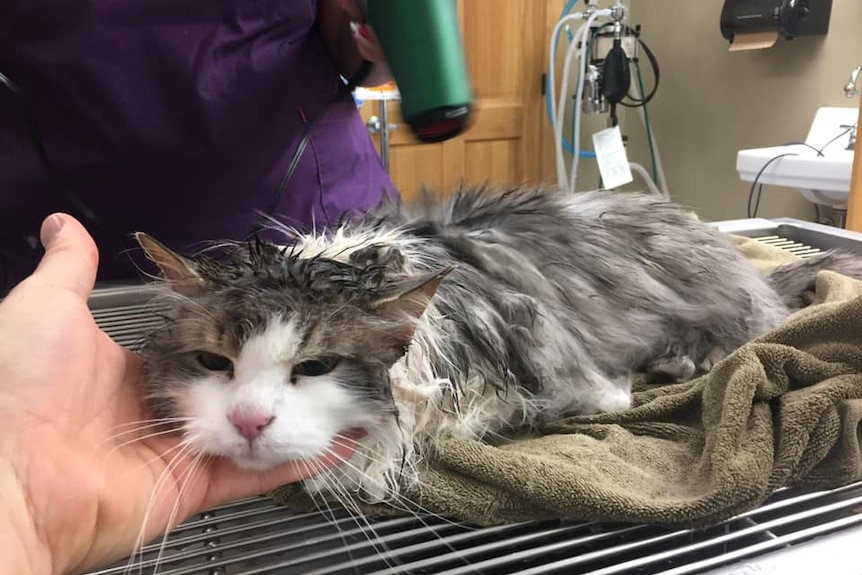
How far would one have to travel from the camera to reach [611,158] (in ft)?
11.5

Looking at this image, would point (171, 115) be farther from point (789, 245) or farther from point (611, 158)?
point (611, 158)

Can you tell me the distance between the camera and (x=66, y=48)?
4.41 ft

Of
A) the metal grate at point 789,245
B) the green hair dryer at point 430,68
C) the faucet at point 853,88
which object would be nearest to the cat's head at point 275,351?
the green hair dryer at point 430,68

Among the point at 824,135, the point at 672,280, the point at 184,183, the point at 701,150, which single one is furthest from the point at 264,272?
the point at 701,150

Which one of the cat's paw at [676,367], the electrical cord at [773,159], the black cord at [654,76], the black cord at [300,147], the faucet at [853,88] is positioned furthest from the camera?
the black cord at [654,76]

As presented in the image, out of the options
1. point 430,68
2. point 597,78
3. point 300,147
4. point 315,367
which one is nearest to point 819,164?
point 597,78

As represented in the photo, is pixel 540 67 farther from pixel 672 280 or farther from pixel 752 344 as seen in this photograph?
pixel 752 344

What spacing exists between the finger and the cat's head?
0.08 feet

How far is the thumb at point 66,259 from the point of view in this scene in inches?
35.5

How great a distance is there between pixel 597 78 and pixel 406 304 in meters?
2.76

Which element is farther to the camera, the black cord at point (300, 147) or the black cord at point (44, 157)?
the black cord at point (300, 147)

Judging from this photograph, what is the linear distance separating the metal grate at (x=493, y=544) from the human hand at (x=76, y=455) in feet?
0.18

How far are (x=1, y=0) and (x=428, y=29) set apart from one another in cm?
88

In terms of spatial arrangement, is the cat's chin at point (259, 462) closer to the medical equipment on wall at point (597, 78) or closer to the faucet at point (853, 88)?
the faucet at point (853, 88)
